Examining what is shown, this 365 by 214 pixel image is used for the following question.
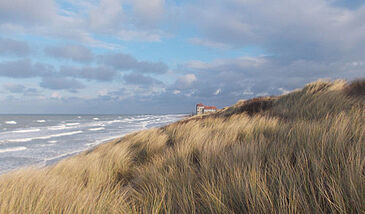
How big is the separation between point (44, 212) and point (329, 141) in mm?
3036

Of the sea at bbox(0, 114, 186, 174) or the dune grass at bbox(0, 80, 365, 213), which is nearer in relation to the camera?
the dune grass at bbox(0, 80, 365, 213)

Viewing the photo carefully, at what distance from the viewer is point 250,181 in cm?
173

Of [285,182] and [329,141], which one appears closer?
[285,182]

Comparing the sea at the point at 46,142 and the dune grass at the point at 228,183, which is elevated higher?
the dune grass at the point at 228,183

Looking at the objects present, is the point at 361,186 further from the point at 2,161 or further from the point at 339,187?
the point at 2,161

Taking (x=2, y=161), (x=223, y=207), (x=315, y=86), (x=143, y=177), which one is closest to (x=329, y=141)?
(x=223, y=207)

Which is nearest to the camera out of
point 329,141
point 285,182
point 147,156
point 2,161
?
point 285,182

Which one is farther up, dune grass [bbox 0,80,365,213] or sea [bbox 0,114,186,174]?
dune grass [bbox 0,80,365,213]

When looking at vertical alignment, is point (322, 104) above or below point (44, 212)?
above

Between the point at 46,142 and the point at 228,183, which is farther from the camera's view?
the point at 46,142

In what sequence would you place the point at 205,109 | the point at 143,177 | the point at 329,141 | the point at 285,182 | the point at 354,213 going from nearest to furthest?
the point at 354,213 < the point at 285,182 < the point at 329,141 < the point at 143,177 < the point at 205,109

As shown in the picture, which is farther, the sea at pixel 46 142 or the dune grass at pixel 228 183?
the sea at pixel 46 142

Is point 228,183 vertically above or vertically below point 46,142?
above

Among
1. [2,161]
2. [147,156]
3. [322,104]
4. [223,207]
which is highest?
[322,104]
